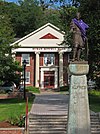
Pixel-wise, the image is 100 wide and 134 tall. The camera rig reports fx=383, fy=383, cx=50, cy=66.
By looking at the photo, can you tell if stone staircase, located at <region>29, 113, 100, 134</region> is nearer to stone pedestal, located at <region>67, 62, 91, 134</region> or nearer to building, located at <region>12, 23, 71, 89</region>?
stone pedestal, located at <region>67, 62, 91, 134</region>

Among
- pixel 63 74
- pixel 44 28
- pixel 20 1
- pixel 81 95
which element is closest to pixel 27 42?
pixel 44 28

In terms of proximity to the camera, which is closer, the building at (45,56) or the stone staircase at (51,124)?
the stone staircase at (51,124)

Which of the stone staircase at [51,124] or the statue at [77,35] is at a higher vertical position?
the statue at [77,35]

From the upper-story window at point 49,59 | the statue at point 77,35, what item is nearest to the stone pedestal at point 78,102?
the statue at point 77,35

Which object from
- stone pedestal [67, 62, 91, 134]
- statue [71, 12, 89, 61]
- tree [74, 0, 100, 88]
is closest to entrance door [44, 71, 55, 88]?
tree [74, 0, 100, 88]

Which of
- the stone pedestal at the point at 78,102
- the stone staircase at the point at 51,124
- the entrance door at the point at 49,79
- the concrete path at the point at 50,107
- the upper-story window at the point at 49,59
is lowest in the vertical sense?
the stone staircase at the point at 51,124

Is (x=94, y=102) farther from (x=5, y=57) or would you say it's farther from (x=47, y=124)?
(x=47, y=124)

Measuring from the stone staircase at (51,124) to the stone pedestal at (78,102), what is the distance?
621cm

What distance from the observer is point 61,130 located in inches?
695

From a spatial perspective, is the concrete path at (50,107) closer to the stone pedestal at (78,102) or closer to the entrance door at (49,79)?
the stone pedestal at (78,102)

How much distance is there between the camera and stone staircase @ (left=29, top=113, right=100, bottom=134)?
1767 cm

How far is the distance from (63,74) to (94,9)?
35.4m

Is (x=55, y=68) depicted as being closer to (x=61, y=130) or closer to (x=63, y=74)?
(x=63, y=74)

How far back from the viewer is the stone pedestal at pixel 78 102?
1131 centimetres
